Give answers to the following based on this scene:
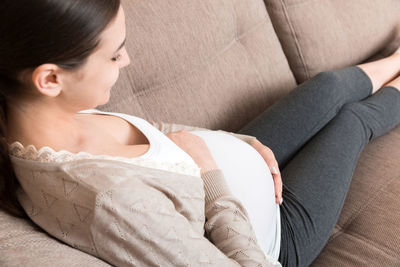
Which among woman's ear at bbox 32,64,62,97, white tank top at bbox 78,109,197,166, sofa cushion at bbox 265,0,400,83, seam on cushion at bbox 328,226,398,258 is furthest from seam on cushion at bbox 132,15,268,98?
seam on cushion at bbox 328,226,398,258

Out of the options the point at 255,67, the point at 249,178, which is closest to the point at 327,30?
the point at 255,67

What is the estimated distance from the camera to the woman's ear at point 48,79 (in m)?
0.72

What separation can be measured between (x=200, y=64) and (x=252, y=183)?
0.47 m

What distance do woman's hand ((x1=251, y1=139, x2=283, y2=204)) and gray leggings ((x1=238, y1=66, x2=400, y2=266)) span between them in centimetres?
4

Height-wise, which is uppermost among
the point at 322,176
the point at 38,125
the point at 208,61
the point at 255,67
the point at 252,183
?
the point at 38,125

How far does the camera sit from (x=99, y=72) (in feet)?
2.60

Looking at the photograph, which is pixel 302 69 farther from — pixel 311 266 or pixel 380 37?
pixel 311 266

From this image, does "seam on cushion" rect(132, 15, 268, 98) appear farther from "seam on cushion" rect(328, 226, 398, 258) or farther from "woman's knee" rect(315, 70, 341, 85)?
"seam on cushion" rect(328, 226, 398, 258)

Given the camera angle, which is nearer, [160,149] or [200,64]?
[160,149]

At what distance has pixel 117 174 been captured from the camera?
0.75 meters

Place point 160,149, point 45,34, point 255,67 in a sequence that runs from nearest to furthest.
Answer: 1. point 45,34
2. point 160,149
3. point 255,67

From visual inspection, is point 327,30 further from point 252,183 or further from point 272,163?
point 252,183

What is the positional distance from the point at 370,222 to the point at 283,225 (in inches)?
9.8

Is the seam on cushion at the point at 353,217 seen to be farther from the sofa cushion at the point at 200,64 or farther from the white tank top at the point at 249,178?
the sofa cushion at the point at 200,64
